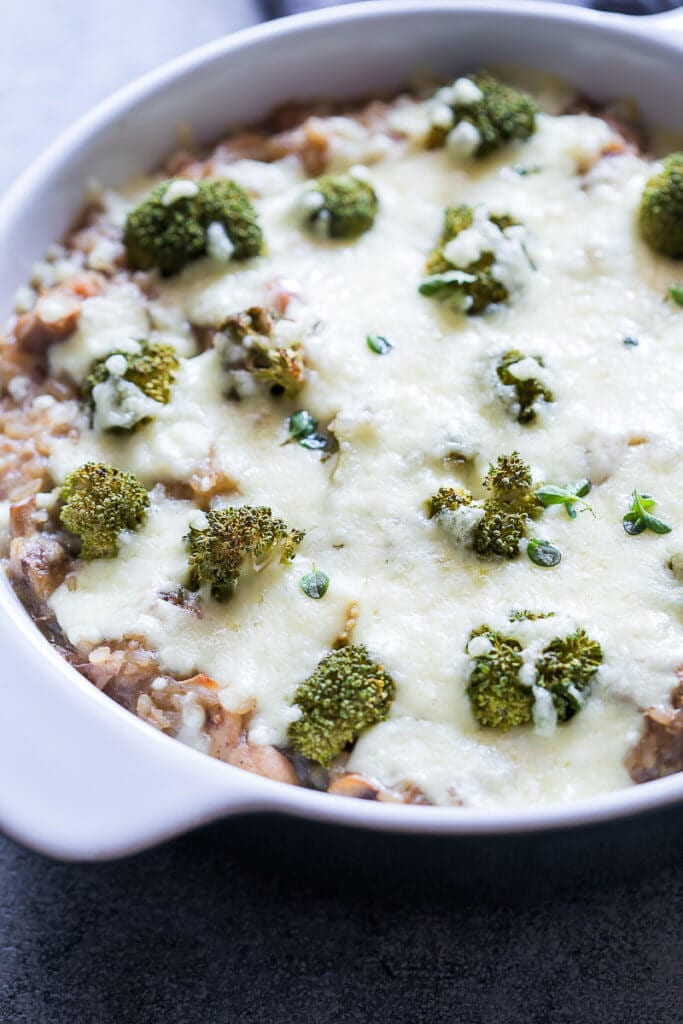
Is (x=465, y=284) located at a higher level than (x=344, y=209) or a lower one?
lower

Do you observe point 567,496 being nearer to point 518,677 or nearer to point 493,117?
point 518,677

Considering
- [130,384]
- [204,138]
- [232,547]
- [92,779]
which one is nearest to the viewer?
[92,779]

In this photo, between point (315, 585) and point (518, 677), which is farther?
point (315, 585)

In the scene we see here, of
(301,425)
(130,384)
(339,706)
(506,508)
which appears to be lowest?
(339,706)

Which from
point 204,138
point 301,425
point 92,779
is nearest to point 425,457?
point 301,425

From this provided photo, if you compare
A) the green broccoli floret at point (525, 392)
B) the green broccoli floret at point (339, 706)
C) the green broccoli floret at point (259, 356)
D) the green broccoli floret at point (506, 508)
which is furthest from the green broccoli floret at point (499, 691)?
the green broccoli floret at point (259, 356)

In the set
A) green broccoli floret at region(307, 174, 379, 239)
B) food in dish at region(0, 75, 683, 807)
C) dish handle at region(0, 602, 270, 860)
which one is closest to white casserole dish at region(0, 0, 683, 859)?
dish handle at region(0, 602, 270, 860)

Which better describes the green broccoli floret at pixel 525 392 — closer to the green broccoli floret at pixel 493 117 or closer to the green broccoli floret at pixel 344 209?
the green broccoli floret at pixel 344 209
